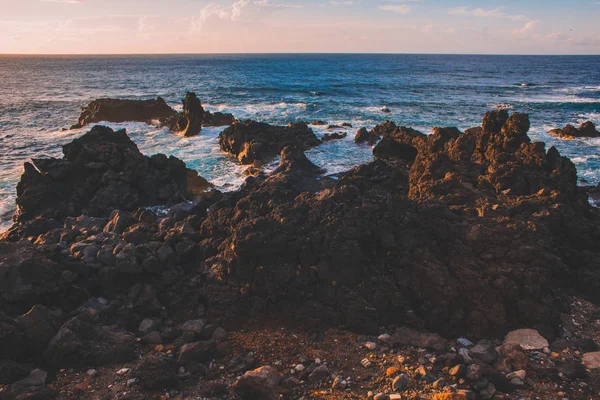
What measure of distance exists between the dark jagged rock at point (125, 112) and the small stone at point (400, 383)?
119 ft

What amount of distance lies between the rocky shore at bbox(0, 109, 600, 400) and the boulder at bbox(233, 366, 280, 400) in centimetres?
3

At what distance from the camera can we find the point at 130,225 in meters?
13.6

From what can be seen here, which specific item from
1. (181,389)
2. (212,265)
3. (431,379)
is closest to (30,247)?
(212,265)

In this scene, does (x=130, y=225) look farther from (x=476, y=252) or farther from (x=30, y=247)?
(x=476, y=252)

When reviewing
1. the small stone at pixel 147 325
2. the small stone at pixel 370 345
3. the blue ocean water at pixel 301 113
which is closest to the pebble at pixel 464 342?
the small stone at pixel 370 345

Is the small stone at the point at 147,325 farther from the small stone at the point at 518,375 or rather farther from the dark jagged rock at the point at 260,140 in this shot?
the dark jagged rock at the point at 260,140

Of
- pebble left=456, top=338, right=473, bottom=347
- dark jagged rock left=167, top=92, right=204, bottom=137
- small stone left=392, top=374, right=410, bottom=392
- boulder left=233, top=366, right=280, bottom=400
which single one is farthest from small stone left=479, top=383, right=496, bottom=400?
dark jagged rock left=167, top=92, right=204, bottom=137

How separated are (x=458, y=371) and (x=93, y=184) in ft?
55.8

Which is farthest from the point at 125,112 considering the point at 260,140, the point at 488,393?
the point at 488,393

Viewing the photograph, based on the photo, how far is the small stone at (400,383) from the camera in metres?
7.18

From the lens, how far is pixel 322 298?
31.6 ft

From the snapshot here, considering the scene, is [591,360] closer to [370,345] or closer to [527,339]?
[527,339]

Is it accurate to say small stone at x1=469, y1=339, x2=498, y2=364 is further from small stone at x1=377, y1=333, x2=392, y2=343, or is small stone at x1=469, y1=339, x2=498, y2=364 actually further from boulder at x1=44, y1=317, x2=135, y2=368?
boulder at x1=44, y1=317, x2=135, y2=368

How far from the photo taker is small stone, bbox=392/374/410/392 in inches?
283
